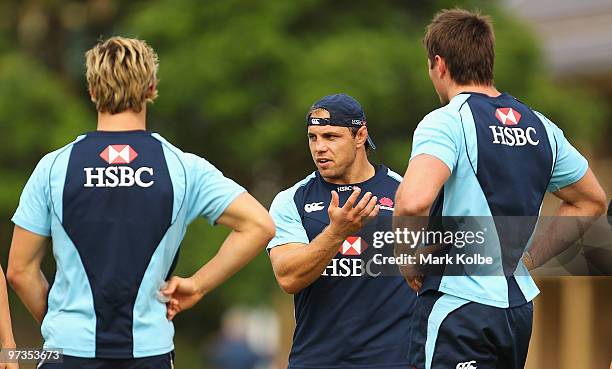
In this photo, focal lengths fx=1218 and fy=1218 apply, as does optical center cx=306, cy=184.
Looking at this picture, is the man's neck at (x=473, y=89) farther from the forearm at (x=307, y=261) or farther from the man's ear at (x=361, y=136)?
the man's ear at (x=361, y=136)

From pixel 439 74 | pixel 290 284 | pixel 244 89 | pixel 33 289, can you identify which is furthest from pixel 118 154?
pixel 244 89

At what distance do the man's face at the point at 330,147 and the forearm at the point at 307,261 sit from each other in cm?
56

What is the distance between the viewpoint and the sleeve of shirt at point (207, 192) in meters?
5.78

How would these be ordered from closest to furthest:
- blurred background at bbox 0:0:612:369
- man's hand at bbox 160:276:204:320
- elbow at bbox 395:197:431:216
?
elbow at bbox 395:197:431:216, man's hand at bbox 160:276:204:320, blurred background at bbox 0:0:612:369

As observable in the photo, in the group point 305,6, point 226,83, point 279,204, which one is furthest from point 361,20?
point 279,204

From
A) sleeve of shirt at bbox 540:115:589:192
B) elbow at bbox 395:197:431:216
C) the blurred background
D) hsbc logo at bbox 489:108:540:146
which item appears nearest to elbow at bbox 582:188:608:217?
sleeve of shirt at bbox 540:115:589:192

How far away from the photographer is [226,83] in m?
15.7

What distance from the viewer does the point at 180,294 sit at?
5.80m

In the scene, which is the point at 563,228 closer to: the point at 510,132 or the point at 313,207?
the point at 510,132

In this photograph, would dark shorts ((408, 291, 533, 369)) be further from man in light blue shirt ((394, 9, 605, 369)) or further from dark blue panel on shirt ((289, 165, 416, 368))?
dark blue panel on shirt ((289, 165, 416, 368))

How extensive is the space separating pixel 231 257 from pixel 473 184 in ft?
4.00

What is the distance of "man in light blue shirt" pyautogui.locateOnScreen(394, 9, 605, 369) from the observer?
5.44 m

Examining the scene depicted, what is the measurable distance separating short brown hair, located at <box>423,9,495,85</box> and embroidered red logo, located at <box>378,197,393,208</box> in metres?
1.15

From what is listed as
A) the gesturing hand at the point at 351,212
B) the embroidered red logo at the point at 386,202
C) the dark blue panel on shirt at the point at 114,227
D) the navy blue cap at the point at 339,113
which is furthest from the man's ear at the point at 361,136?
the dark blue panel on shirt at the point at 114,227
